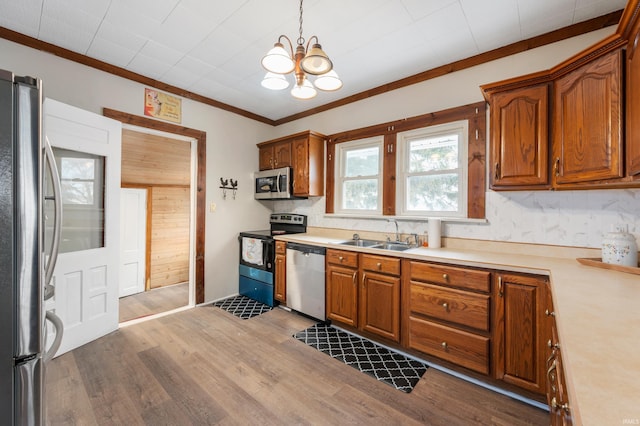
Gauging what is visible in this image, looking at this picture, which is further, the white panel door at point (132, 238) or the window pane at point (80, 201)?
the white panel door at point (132, 238)

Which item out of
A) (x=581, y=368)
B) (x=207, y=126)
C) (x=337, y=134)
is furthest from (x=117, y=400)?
(x=337, y=134)

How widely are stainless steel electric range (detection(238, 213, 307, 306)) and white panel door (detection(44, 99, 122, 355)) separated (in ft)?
4.87

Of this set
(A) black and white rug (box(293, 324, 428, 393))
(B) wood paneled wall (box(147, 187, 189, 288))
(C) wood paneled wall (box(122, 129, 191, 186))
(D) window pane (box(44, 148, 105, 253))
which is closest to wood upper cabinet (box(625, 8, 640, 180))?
(A) black and white rug (box(293, 324, 428, 393))

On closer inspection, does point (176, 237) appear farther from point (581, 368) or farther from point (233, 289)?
point (581, 368)

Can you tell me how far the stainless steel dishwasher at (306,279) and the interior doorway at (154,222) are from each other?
4.32 ft

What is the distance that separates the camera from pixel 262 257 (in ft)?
12.0

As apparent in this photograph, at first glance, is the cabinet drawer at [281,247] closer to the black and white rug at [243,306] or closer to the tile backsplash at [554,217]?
→ the black and white rug at [243,306]

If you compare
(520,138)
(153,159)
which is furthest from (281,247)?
(520,138)

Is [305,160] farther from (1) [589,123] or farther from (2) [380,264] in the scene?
(1) [589,123]

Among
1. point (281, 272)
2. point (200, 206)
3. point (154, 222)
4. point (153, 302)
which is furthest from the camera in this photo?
point (154, 222)

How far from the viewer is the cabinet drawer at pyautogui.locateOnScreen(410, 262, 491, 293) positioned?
1.98m

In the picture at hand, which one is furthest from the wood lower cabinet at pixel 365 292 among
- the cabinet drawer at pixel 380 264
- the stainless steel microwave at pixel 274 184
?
the stainless steel microwave at pixel 274 184

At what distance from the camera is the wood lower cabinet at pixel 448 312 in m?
1.99

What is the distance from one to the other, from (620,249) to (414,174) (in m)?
1.63
